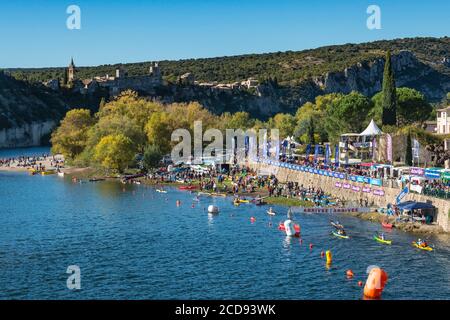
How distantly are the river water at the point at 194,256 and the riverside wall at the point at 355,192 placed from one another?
331 cm

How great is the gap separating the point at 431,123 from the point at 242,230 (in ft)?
159

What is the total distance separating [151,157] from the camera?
93.8 m

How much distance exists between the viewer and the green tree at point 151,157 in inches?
3689

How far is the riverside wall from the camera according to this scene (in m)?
49.3

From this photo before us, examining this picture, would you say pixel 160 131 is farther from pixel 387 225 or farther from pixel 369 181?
pixel 387 225

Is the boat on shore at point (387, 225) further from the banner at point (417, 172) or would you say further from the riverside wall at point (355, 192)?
the banner at point (417, 172)

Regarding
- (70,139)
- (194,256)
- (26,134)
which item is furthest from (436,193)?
(26,134)

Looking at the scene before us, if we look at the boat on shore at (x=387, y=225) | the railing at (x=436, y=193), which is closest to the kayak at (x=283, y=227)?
the boat on shore at (x=387, y=225)

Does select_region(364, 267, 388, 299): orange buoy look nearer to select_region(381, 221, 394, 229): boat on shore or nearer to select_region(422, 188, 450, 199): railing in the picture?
select_region(381, 221, 394, 229): boat on shore

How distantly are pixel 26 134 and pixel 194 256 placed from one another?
148m

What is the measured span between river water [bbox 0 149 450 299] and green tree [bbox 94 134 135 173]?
85.1ft


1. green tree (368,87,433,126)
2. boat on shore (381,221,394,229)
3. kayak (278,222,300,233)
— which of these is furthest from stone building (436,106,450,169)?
kayak (278,222,300,233)
